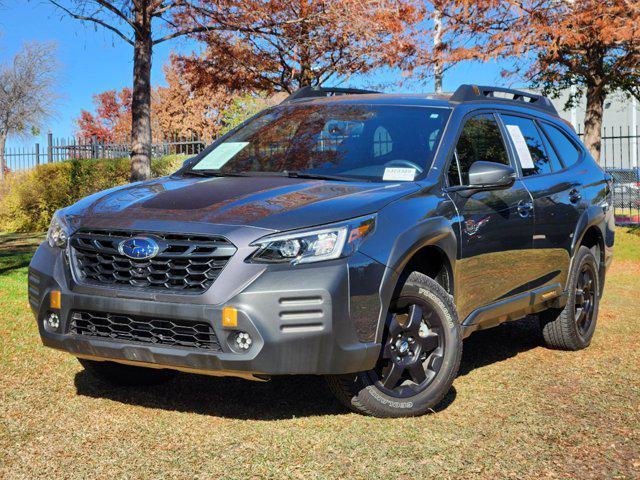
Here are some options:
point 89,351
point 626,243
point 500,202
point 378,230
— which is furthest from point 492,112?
point 626,243

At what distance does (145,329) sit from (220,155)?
1.79 meters

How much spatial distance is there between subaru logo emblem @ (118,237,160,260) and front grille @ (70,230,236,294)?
22 millimetres

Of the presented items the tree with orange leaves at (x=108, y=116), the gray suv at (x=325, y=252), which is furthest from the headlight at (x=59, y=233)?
the tree with orange leaves at (x=108, y=116)

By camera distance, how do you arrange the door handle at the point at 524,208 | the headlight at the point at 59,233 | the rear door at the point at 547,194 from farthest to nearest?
the rear door at the point at 547,194, the door handle at the point at 524,208, the headlight at the point at 59,233

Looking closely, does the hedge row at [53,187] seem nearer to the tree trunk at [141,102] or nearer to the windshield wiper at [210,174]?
the tree trunk at [141,102]

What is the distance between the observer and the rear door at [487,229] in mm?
5191

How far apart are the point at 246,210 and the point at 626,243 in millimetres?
13130

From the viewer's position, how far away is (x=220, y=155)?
18.9 ft

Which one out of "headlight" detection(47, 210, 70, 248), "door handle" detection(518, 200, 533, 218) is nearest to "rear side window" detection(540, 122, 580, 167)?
"door handle" detection(518, 200, 533, 218)

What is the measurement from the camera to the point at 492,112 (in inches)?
238

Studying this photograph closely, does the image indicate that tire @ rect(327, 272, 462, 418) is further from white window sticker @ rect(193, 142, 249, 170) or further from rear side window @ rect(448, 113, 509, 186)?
white window sticker @ rect(193, 142, 249, 170)

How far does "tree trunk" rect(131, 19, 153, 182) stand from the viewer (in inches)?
512

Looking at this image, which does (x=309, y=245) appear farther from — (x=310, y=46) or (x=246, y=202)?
(x=310, y=46)

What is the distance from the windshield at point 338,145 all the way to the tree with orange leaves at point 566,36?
12033mm
